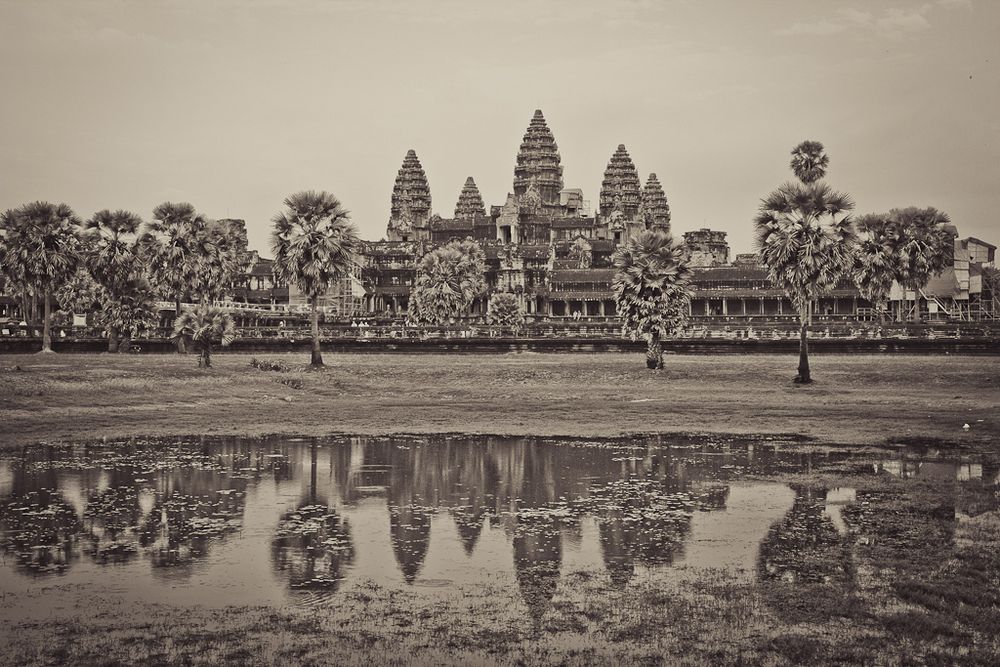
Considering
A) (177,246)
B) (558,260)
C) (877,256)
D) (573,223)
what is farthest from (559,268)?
(177,246)

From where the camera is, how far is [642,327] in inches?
2372

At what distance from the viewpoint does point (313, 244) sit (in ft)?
203

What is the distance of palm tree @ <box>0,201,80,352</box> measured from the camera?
71.4 metres

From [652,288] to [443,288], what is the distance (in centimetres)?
5029

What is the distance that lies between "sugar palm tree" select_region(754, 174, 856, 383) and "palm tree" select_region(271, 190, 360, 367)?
22219 millimetres

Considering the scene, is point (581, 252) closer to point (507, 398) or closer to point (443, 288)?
point (443, 288)

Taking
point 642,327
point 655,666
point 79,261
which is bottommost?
point 655,666

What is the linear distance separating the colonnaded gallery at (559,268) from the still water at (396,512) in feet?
231

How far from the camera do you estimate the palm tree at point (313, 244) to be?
202 feet

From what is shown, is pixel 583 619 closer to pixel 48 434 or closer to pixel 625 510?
pixel 625 510

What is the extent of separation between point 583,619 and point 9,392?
31.8 metres

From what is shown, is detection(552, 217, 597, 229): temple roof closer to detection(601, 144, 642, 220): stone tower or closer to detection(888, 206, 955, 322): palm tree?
detection(601, 144, 642, 220): stone tower

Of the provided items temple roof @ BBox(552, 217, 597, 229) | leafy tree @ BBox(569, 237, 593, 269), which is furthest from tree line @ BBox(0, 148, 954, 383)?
temple roof @ BBox(552, 217, 597, 229)

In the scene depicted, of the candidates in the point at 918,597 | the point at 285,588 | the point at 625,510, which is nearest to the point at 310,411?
the point at 625,510
